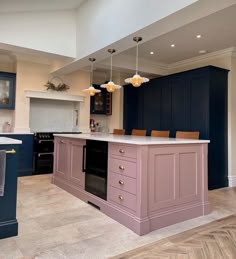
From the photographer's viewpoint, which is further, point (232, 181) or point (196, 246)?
point (232, 181)

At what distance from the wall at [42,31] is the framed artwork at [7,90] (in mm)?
1625

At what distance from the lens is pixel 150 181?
2.46m

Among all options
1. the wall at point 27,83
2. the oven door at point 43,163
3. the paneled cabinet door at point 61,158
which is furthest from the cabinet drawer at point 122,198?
the wall at point 27,83

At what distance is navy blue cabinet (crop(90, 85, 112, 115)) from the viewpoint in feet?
21.6

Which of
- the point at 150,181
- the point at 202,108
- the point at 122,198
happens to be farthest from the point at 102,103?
the point at 150,181

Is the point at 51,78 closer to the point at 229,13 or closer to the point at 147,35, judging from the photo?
the point at 147,35

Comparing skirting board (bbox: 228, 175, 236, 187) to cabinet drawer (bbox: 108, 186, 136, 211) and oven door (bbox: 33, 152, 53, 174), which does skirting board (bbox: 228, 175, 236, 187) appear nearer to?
cabinet drawer (bbox: 108, 186, 136, 211)

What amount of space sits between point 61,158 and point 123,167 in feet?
6.32

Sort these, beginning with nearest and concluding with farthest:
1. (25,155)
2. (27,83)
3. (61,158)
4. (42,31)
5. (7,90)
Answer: (42,31) < (61,158) < (25,155) < (7,90) < (27,83)

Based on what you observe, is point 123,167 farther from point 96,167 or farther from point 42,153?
point 42,153

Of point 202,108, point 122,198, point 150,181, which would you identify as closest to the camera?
point 150,181

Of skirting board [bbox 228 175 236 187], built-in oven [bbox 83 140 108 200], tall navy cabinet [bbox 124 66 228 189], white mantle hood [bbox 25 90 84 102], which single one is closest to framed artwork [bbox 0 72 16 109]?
white mantle hood [bbox 25 90 84 102]

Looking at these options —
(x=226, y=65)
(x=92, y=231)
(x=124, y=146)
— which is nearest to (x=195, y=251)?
(x=92, y=231)

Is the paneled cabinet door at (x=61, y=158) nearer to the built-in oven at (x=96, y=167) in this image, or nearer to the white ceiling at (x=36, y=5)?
the built-in oven at (x=96, y=167)
